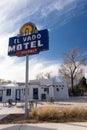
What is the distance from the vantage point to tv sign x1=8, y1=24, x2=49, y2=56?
39.8 ft

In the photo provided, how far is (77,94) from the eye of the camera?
54438 mm

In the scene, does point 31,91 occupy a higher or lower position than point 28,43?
lower

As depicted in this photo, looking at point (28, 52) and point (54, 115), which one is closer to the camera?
point (54, 115)

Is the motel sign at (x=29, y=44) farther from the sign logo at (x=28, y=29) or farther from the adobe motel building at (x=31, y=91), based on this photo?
the adobe motel building at (x=31, y=91)

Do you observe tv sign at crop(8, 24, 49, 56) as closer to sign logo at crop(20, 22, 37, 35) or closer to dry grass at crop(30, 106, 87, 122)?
sign logo at crop(20, 22, 37, 35)

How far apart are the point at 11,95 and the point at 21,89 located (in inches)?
79.5

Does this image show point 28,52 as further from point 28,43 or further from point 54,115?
point 54,115

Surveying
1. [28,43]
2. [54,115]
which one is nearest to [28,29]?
[28,43]

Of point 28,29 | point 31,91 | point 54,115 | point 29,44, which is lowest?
point 54,115

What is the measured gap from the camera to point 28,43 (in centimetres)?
1246

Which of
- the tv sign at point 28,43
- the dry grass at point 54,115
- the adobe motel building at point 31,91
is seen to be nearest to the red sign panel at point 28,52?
the tv sign at point 28,43

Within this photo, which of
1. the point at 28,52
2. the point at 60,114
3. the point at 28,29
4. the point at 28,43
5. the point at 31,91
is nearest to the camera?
the point at 60,114

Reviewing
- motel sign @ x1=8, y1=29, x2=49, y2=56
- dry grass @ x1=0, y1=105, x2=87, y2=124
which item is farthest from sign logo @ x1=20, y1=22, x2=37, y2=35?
dry grass @ x1=0, y1=105, x2=87, y2=124

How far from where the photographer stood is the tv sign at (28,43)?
39.8ft
